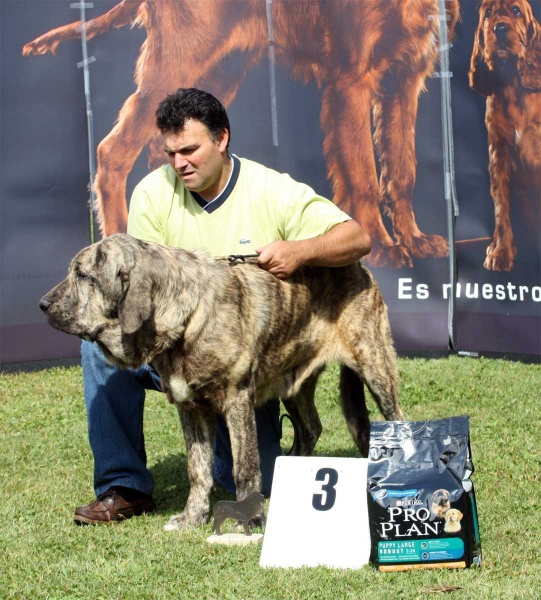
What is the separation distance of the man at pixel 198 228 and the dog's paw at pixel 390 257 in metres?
4.22

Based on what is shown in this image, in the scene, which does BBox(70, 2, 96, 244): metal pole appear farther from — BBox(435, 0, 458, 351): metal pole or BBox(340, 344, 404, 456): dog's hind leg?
BBox(340, 344, 404, 456): dog's hind leg

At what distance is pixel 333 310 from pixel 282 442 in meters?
1.84

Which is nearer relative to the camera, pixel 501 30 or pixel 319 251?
pixel 319 251

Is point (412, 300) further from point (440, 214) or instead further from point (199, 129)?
point (199, 129)

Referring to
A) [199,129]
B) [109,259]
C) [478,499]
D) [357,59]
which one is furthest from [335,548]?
[357,59]

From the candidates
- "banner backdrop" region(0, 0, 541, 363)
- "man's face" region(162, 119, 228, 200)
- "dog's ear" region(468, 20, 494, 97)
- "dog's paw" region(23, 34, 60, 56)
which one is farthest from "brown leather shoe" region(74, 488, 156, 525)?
"dog's ear" region(468, 20, 494, 97)

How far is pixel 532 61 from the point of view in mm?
8461

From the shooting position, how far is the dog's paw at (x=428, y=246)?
9.20 metres

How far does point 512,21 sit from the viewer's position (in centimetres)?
858

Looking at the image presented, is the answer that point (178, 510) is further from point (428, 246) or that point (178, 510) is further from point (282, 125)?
point (282, 125)

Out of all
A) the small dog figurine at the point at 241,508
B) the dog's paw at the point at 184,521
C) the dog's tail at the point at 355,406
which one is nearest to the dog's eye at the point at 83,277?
the small dog figurine at the point at 241,508

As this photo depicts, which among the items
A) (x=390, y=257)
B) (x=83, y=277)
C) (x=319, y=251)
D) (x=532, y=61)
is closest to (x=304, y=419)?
(x=319, y=251)

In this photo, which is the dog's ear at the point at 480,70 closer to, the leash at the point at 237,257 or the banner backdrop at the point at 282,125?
the banner backdrop at the point at 282,125

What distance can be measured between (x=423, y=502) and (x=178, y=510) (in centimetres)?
192
